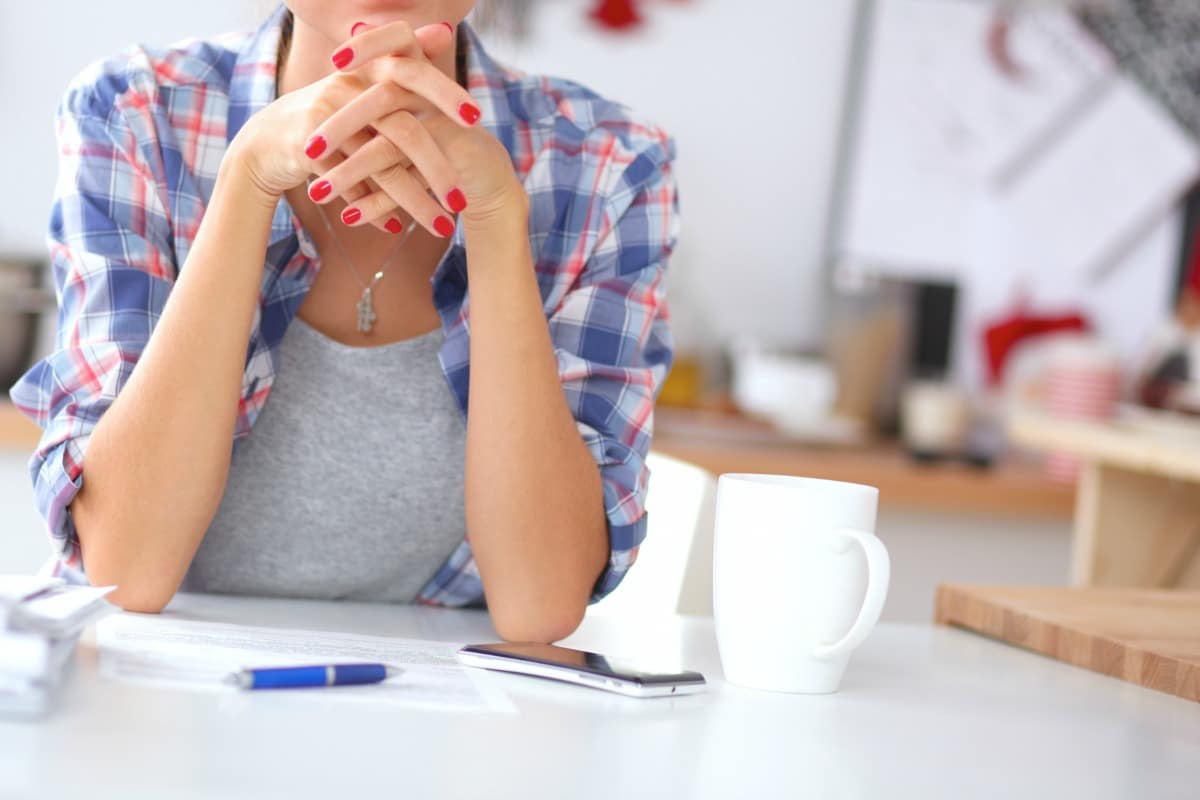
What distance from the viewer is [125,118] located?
3.28ft

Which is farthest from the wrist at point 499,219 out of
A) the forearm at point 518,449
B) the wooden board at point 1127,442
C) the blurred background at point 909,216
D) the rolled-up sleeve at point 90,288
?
the blurred background at point 909,216

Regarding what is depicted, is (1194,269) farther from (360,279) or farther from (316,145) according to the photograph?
(316,145)

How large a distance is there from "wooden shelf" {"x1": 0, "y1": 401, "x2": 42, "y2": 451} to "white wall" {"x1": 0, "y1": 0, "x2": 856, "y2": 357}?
103 centimetres

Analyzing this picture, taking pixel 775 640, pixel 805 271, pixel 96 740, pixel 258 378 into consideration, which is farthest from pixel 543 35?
pixel 96 740

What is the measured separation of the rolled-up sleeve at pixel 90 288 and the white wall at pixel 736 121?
146 cm

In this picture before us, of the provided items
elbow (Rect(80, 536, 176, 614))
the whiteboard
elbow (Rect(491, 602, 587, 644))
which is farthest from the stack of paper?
the whiteboard

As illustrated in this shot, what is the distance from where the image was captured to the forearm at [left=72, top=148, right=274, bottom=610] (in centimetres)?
90

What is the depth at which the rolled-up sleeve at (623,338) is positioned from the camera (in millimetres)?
1008

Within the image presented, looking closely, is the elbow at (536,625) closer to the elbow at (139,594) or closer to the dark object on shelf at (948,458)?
the elbow at (139,594)

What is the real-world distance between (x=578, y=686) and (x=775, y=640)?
11cm

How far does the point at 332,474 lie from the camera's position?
1.04 metres

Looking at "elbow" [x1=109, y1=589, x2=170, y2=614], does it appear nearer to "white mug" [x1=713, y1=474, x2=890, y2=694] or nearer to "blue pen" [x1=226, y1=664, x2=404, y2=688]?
"blue pen" [x1=226, y1=664, x2=404, y2=688]

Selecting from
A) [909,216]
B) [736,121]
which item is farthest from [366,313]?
[909,216]

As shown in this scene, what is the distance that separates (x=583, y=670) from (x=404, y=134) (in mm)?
395
